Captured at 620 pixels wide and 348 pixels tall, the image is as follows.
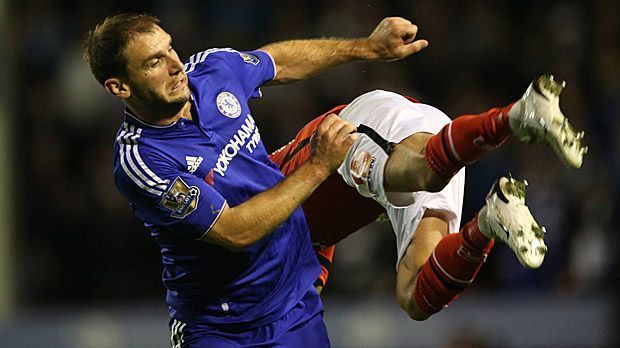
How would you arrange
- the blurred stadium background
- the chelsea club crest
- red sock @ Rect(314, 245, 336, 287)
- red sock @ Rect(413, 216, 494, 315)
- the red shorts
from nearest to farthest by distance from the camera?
red sock @ Rect(413, 216, 494, 315) < the chelsea club crest < the red shorts < red sock @ Rect(314, 245, 336, 287) < the blurred stadium background

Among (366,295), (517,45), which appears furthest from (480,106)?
(366,295)

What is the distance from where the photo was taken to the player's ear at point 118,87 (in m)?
4.69

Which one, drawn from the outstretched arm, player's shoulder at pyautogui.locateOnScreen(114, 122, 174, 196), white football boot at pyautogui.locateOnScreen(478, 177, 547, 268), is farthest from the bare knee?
player's shoulder at pyautogui.locateOnScreen(114, 122, 174, 196)

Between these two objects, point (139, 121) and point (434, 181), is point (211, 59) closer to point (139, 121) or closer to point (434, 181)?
point (139, 121)

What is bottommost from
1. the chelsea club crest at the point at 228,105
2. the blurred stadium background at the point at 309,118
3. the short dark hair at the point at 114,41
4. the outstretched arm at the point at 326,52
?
the blurred stadium background at the point at 309,118

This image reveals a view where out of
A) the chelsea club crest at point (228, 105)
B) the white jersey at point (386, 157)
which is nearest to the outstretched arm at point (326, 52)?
the white jersey at point (386, 157)

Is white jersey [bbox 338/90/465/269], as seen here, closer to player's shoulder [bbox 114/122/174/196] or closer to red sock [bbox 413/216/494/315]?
red sock [bbox 413/216/494/315]

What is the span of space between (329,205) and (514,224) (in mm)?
1189

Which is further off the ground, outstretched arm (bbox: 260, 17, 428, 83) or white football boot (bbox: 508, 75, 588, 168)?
outstretched arm (bbox: 260, 17, 428, 83)

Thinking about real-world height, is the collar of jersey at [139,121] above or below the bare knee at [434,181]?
above

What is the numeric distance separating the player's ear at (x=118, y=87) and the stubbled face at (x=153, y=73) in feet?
0.07

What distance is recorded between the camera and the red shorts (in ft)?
17.5

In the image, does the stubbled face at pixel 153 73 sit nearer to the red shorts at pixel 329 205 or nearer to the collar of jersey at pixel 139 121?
the collar of jersey at pixel 139 121

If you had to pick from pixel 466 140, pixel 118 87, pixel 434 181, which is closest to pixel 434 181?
pixel 434 181
